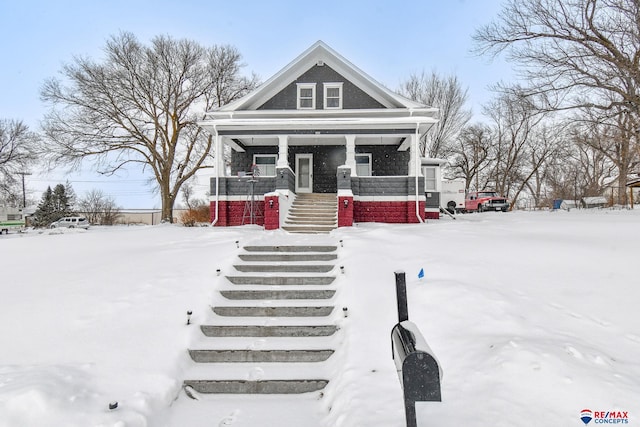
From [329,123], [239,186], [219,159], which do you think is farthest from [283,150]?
[219,159]

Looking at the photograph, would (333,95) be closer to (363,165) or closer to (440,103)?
(363,165)

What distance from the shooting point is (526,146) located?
3472 cm

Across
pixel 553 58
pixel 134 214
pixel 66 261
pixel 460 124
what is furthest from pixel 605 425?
pixel 134 214

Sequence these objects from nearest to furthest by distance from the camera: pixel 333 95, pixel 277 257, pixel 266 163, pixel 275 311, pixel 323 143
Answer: pixel 275 311
pixel 277 257
pixel 333 95
pixel 323 143
pixel 266 163

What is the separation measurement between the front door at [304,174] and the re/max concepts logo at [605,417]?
1387 cm

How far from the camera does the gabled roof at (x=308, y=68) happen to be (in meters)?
14.8

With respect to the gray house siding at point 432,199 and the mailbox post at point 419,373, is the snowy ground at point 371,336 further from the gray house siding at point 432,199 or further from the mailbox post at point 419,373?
the gray house siding at point 432,199

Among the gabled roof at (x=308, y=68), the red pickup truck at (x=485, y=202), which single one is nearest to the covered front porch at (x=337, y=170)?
the gabled roof at (x=308, y=68)

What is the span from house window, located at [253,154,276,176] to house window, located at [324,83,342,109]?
11.1ft

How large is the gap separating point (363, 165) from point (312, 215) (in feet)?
16.2

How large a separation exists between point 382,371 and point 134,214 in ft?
135

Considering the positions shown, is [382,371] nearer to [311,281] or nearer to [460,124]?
[311,281]

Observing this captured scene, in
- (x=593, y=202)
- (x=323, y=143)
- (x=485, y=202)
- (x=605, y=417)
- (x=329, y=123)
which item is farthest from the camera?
(x=485, y=202)

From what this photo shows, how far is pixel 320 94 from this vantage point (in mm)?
15406
